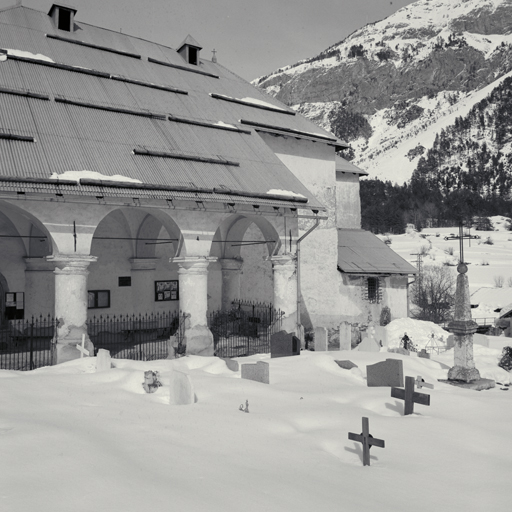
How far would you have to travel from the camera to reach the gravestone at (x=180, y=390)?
1005cm

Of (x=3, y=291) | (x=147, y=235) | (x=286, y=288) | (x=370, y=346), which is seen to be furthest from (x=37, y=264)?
(x=370, y=346)

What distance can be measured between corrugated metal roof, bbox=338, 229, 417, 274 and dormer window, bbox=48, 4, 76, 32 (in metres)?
16.7

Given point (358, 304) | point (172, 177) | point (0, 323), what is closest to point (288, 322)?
point (172, 177)

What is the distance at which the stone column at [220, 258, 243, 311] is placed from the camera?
2458cm

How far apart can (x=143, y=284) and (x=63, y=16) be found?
1204cm

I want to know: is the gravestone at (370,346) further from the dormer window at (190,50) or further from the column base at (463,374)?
the dormer window at (190,50)

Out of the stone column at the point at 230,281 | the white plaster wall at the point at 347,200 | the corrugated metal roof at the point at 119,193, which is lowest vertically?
the stone column at the point at 230,281

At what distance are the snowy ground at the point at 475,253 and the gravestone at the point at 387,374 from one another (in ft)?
136

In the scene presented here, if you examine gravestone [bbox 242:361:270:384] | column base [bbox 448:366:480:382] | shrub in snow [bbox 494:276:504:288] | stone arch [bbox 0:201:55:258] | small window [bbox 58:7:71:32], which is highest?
small window [bbox 58:7:71:32]

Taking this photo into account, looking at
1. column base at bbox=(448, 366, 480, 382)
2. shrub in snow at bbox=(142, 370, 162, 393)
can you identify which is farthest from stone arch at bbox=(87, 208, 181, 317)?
column base at bbox=(448, 366, 480, 382)

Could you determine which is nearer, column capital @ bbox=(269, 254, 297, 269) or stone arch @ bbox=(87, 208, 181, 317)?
column capital @ bbox=(269, 254, 297, 269)

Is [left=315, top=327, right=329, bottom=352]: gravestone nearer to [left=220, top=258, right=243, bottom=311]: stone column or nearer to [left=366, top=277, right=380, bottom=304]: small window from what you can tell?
[left=220, top=258, right=243, bottom=311]: stone column

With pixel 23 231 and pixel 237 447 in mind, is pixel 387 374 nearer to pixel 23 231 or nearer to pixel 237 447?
pixel 237 447

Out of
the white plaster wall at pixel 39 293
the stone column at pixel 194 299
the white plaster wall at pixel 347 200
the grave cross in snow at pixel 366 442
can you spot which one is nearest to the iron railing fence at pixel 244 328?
the stone column at pixel 194 299
